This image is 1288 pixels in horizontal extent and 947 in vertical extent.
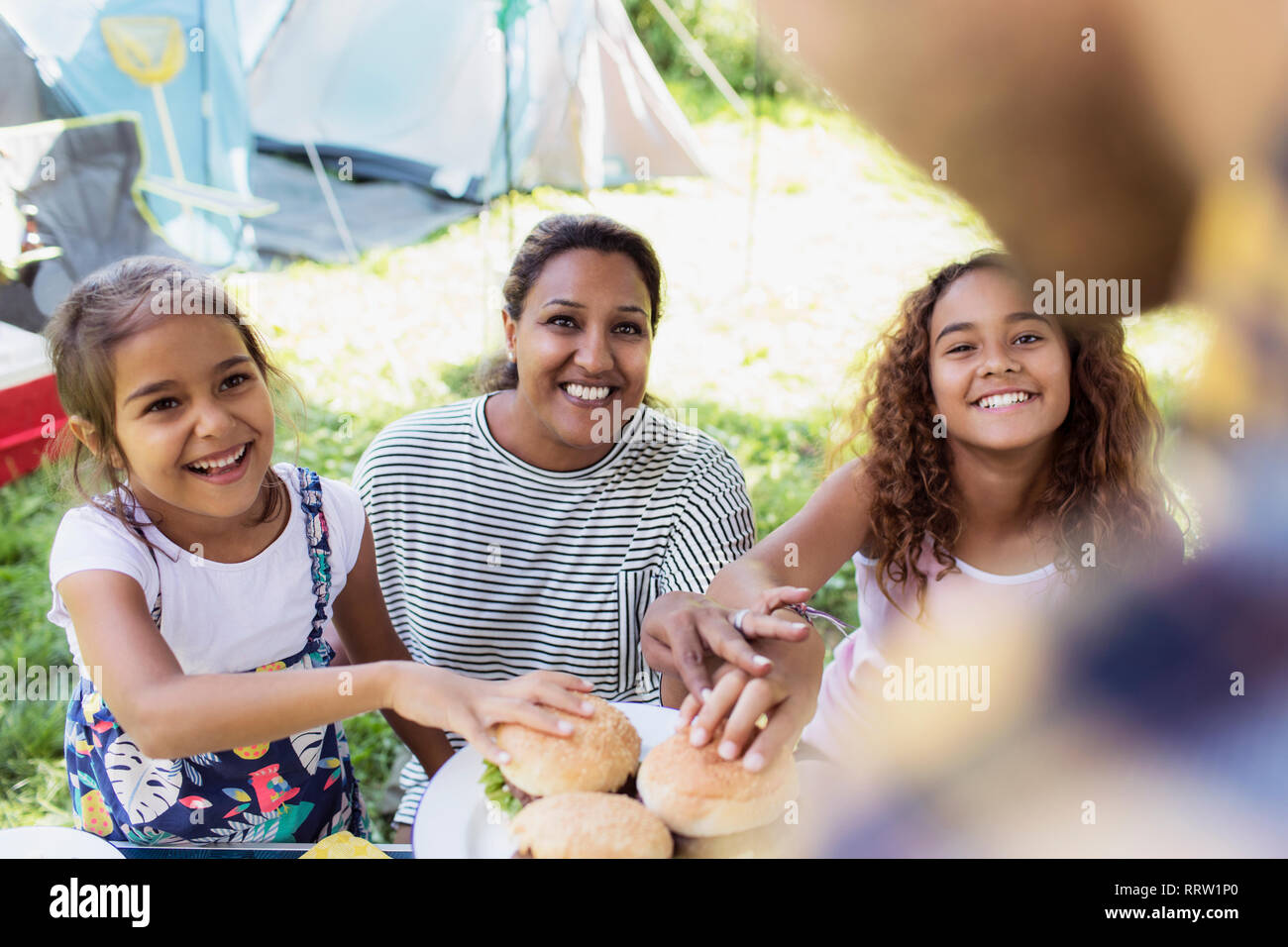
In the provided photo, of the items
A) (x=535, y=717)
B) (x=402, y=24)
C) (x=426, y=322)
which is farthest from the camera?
(x=402, y=24)

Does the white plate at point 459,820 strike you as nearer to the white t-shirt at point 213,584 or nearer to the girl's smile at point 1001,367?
the white t-shirt at point 213,584

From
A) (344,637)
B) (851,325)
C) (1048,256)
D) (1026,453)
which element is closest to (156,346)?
(344,637)

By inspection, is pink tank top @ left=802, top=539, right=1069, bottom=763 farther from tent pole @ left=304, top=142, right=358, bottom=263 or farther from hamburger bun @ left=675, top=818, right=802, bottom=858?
tent pole @ left=304, top=142, right=358, bottom=263

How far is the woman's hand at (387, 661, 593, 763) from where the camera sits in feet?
2.61

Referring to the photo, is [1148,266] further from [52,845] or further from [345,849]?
[52,845]

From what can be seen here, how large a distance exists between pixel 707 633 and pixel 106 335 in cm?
66

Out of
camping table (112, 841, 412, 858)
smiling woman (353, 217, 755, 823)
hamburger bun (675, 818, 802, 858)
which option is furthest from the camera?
smiling woman (353, 217, 755, 823)

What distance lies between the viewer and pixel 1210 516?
1.44ft

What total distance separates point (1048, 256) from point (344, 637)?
1016 mm

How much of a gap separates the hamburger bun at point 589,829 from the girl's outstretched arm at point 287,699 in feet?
0.21

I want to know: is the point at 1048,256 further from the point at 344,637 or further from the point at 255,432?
the point at 344,637

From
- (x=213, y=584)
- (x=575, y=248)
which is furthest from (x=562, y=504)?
→ (x=213, y=584)

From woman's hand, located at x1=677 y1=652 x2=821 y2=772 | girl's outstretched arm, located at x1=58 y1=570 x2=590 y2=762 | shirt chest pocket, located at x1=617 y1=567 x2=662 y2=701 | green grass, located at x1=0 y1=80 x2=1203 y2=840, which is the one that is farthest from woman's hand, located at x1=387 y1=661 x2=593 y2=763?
green grass, located at x1=0 y1=80 x2=1203 y2=840

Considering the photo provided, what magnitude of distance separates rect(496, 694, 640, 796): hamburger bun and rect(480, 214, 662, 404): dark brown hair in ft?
2.28
